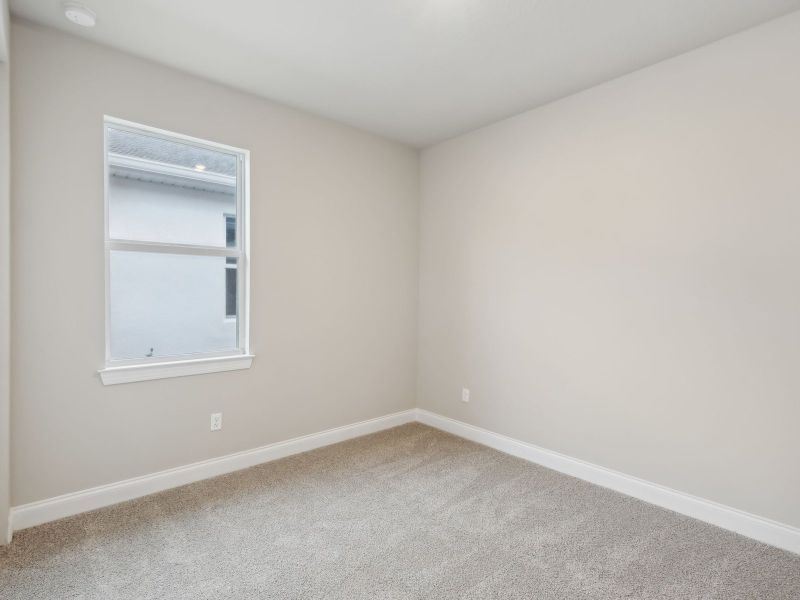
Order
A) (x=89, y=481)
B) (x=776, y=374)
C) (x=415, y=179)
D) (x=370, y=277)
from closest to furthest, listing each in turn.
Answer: (x=776, y=374) < (x=89, y=481) < (x=370, y=277) < (x=415, y=179)

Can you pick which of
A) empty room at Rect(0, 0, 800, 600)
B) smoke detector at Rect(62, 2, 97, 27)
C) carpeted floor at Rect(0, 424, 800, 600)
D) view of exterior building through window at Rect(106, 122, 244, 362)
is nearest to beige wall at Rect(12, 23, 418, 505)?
empty room at Rect(0, 0, 800, 600)

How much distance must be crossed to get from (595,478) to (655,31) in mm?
2697

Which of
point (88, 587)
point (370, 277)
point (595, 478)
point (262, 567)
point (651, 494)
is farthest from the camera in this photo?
point (370, 277)

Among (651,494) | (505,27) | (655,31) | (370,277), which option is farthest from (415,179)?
(651,494)

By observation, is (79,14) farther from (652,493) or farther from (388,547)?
(652,493)

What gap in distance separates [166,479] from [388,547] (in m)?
1.53

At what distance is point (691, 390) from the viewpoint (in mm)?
2457

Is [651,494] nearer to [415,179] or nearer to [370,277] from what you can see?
[370,277]

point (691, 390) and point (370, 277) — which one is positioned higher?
point (370, 277)

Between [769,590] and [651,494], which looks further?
[651,494]

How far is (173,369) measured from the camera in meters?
2.71

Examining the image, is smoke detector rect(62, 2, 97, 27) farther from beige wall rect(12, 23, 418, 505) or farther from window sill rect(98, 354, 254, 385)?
window sill rect(98, 354, 254, 385)

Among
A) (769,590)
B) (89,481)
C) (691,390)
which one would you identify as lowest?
(769,590)

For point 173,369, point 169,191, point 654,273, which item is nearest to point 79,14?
point 169,191
